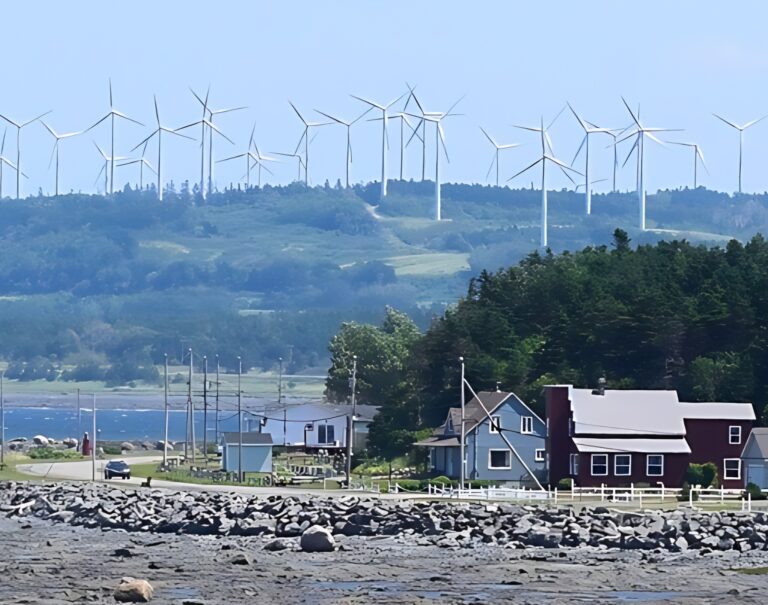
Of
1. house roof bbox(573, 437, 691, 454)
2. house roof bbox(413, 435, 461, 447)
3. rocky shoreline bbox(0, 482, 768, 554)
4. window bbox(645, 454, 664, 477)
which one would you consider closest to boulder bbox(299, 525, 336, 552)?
rocky shoreline bbox(0, 482, 768, 554)

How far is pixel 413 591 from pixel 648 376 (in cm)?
6280

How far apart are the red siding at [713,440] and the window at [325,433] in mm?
39497

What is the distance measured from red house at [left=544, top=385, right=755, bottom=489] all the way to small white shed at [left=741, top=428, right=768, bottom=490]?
675 millimetres

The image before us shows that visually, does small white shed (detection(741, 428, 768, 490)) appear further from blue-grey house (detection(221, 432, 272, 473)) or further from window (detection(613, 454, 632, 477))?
blue-grey house (detection(221, 432, 272, 473))

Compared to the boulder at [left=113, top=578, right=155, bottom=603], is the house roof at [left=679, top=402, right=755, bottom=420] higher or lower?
higher

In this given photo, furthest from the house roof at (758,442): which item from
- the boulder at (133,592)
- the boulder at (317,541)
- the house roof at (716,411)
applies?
the boulder at (133,592)

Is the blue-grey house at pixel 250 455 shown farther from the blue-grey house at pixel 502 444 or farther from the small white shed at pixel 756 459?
the small white shed at pixel 756 459

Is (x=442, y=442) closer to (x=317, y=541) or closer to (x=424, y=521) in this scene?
(x=424, y=521)

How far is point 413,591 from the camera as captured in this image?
4750 centimetres

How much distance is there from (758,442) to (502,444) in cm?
1184

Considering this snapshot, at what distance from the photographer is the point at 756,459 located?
88.6m

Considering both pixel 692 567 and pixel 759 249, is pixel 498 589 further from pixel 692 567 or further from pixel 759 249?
pixel 759 249

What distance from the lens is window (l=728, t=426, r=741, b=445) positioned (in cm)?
9162

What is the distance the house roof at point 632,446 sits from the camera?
292 ft
